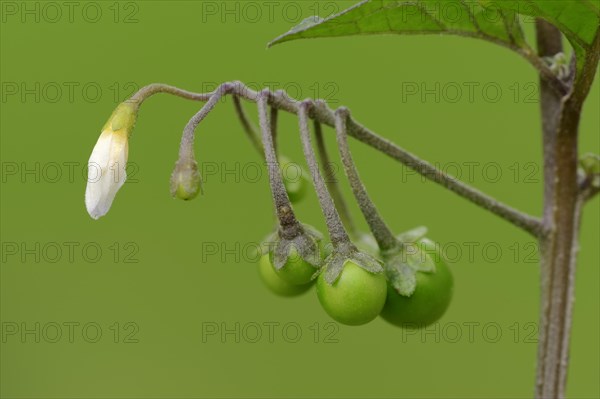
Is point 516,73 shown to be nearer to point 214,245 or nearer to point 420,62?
point 420,62

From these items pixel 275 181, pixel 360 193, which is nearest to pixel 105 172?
pixel 275 181

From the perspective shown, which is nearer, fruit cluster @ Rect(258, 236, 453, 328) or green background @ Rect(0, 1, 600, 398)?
fruit cluster @ Rect(258, 236, 453, 328)

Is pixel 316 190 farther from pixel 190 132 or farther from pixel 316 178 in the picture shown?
pixel 190 132

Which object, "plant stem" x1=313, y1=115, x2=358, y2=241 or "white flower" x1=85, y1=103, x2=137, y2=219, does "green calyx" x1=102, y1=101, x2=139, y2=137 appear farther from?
"plant stem" x1=313, y1=115, x2=358, y2=241

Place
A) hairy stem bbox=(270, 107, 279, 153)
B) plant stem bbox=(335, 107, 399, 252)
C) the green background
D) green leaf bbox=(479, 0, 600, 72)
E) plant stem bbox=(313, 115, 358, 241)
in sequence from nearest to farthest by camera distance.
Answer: green leaf bbox=(479, 0, 600, 72)
plant stem bbox=(335, 107, 399, 252)
hairy stem bbox=(270, 107, 279, 153)
plant stem bbox=(313, 115, 358, 241)
the green background

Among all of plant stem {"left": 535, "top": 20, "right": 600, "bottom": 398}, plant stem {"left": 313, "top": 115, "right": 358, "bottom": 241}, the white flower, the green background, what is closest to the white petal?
the white flower

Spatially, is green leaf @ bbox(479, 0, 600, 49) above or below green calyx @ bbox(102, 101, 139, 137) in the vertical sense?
above
